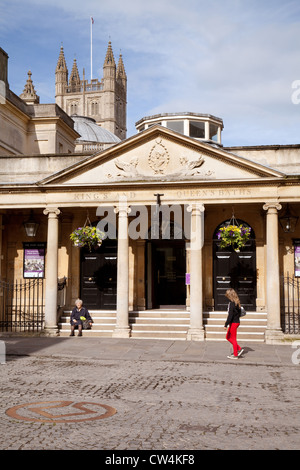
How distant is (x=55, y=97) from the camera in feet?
361

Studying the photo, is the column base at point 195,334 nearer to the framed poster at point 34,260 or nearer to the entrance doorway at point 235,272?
the entrance doorway at point 235,272

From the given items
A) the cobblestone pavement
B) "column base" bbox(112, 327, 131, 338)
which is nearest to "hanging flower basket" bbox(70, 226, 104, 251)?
"column base" bbox(112, 327, 131, 338)

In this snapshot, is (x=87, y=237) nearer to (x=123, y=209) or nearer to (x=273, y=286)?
(x=123, y=209)

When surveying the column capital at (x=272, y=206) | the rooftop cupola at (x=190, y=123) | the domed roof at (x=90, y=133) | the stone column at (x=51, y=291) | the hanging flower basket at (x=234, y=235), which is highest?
the domed roof at (x=90, y=133)

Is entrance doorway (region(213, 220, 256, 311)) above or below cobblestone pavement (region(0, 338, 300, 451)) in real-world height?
above

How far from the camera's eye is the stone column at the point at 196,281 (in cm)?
1695

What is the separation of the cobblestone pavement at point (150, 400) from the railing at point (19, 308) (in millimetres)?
4416

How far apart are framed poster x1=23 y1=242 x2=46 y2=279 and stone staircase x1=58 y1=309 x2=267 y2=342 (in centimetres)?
203

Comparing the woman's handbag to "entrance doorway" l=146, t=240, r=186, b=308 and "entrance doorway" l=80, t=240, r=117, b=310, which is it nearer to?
"entrance doorway" l=80, t=240, r=117, b=310

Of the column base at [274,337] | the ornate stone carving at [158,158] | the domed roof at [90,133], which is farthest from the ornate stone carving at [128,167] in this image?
the domed roof at [90,133]

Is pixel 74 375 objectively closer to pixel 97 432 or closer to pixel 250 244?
pixel 97 432

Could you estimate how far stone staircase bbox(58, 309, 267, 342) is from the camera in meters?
17.3
